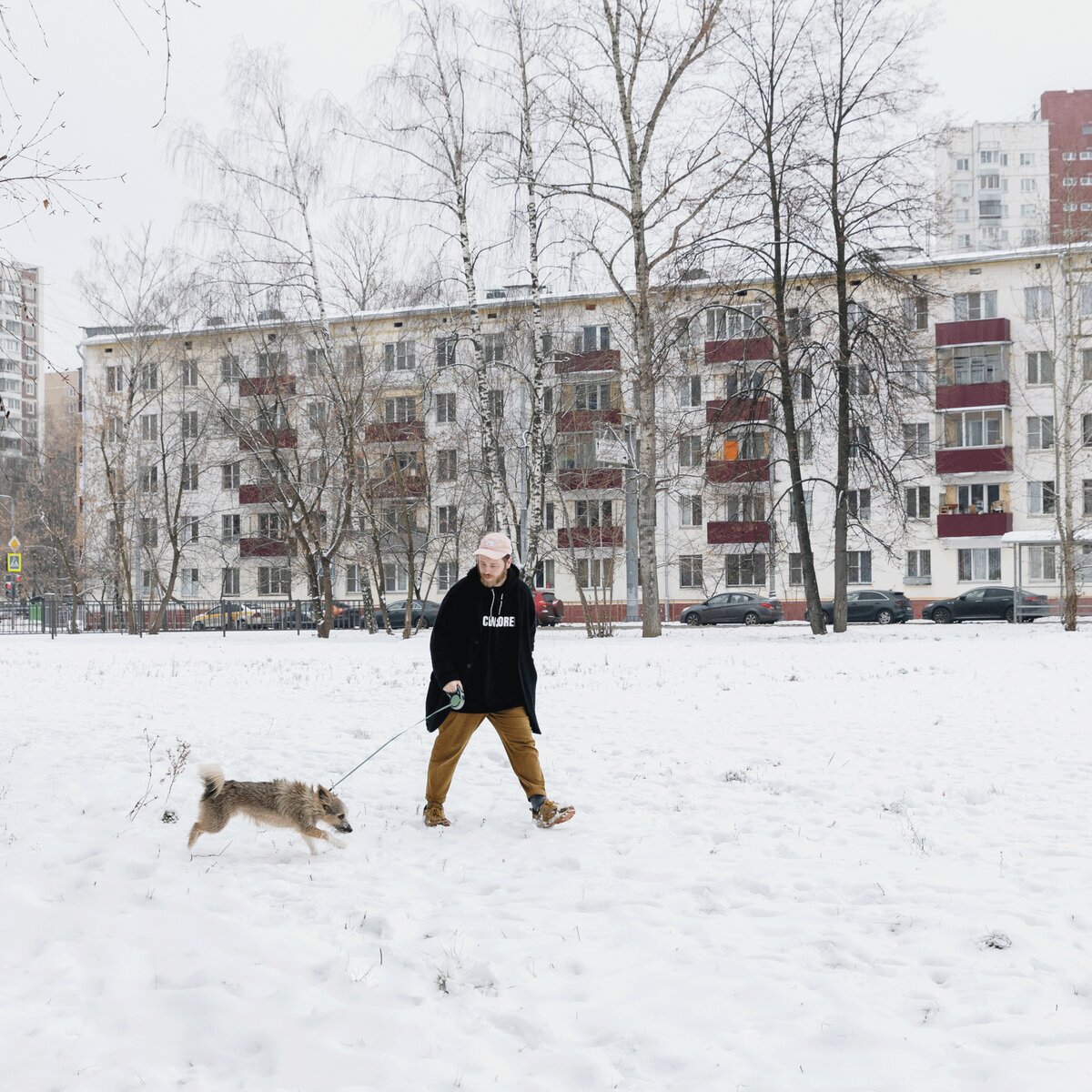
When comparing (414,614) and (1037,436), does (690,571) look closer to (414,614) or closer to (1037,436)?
(414,614)

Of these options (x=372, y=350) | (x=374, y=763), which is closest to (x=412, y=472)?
(x=372, y=350)

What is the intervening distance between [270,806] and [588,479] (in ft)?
98.6

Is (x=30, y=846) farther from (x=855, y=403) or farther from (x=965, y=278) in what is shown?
(x=965, y=278)

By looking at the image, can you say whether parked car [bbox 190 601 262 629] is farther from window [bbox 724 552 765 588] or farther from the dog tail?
the dog tail

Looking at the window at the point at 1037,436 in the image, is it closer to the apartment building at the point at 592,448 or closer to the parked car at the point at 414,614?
the apartment building at the point at 592,448

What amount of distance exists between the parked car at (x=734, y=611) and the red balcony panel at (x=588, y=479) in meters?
7.27

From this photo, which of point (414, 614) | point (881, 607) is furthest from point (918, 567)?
point (414, 614)

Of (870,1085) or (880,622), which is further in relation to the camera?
(880,622)

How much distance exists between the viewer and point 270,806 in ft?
19.8

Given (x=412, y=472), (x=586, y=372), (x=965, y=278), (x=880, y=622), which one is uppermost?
(x=965, y=278)

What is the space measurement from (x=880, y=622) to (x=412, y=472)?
19.3 metres

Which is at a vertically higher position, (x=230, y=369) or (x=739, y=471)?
(x=230, y=369)

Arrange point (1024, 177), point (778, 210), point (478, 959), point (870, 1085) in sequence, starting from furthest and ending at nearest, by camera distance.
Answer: point (1024, 177)
point (778, 210)
point (478, 959)
point (870, 1085)

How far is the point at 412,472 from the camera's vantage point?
40.6 metres
